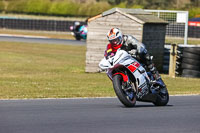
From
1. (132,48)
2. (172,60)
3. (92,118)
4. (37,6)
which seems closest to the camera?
(92,118)

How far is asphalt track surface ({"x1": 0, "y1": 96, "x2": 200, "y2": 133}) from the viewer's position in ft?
20.5

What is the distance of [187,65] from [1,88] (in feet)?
21.1

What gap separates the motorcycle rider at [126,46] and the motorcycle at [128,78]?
0.41 feet

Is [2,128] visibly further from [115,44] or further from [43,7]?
[43,7]

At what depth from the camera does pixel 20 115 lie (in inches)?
286

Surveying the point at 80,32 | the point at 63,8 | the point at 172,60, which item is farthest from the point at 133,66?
the point at 63,8

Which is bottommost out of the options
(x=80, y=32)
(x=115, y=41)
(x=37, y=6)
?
(x=80, y=32)

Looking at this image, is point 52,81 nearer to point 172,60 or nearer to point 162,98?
point 172,60

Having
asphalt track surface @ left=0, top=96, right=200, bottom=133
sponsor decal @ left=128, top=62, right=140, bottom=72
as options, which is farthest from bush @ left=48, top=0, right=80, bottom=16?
sponsor decal @ left=128, top=62, right=140, bottom=72

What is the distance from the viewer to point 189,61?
632 inches

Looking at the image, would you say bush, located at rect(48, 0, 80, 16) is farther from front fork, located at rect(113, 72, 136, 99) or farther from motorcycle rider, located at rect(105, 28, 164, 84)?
front fork, located at rect(113, 72, 136, 99)

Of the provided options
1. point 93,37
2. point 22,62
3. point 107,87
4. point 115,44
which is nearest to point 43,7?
point 22,62

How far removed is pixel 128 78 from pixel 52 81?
682 centimetres

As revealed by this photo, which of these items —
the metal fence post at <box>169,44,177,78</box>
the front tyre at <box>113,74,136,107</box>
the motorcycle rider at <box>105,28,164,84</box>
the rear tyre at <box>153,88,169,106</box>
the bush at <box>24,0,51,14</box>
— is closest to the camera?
the front tyre at <box>113,74,136,107</box>
